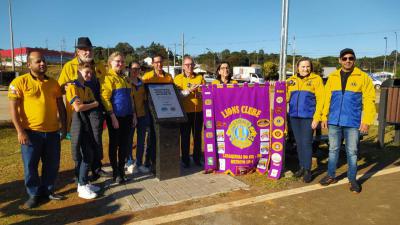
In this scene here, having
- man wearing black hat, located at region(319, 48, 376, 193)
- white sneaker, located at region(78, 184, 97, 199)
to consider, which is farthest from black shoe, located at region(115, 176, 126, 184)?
man wearing black hat, located at region(319, 48, 376, 193)

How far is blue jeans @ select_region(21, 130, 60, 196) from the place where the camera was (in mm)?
4395

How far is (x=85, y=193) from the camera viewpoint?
480 cm

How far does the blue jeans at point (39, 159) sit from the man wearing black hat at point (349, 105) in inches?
153

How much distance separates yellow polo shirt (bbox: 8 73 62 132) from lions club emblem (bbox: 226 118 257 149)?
2863 mm

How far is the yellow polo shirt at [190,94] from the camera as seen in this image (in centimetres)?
610

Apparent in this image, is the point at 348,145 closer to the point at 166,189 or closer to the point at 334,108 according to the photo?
the point at 334,108

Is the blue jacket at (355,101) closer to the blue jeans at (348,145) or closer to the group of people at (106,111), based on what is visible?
the group of people at (106,111)

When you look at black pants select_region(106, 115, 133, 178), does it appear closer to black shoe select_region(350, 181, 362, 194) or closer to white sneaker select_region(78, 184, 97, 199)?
white sneaker select_region(78, 184, 97, 199)

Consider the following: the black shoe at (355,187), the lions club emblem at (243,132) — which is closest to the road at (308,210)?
the black shoe at (355,187)

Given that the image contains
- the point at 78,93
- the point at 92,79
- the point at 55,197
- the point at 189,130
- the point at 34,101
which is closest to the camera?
the point at 34,101

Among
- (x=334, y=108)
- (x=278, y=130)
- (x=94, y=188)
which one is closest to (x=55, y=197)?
(x=94, y=188)

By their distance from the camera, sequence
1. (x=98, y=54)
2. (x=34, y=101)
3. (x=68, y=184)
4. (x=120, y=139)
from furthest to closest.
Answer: (x=98, y=54)
(x=68, y=184)
(x=120, y=139)
(x=34, y=101)

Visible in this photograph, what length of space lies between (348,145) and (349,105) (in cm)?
61

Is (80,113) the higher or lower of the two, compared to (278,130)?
higher
